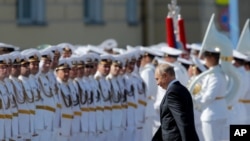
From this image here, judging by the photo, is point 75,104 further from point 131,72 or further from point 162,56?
point 162,56

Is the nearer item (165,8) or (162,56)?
(162,56)

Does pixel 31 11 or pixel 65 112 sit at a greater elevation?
pixel 31 11

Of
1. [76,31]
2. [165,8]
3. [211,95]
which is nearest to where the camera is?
[211,95]

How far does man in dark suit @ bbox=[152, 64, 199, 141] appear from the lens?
39.9ft

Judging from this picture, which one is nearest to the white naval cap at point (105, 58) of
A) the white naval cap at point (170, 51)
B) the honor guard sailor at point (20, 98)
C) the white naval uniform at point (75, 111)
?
the white naval uniform at point (75, 111)

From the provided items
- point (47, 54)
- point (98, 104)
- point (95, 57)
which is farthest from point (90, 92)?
point (47, 54)

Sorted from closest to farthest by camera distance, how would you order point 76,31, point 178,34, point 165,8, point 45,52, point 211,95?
point 45,52 < point 211,95 < point 178,34 < point 76,31 < point 165,8

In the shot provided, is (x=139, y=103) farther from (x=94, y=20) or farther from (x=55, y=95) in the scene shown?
(x=94, y=20)

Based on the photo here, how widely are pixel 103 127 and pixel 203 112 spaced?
4.36 ft

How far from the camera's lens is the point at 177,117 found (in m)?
12.2

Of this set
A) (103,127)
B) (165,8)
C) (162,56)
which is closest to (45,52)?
(103,127)

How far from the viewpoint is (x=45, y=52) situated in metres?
15.3

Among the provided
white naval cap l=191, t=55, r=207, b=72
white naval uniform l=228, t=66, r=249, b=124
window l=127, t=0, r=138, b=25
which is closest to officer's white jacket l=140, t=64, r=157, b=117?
white naval cap l=191, t=55, r=207, b=72

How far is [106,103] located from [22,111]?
221 cm
